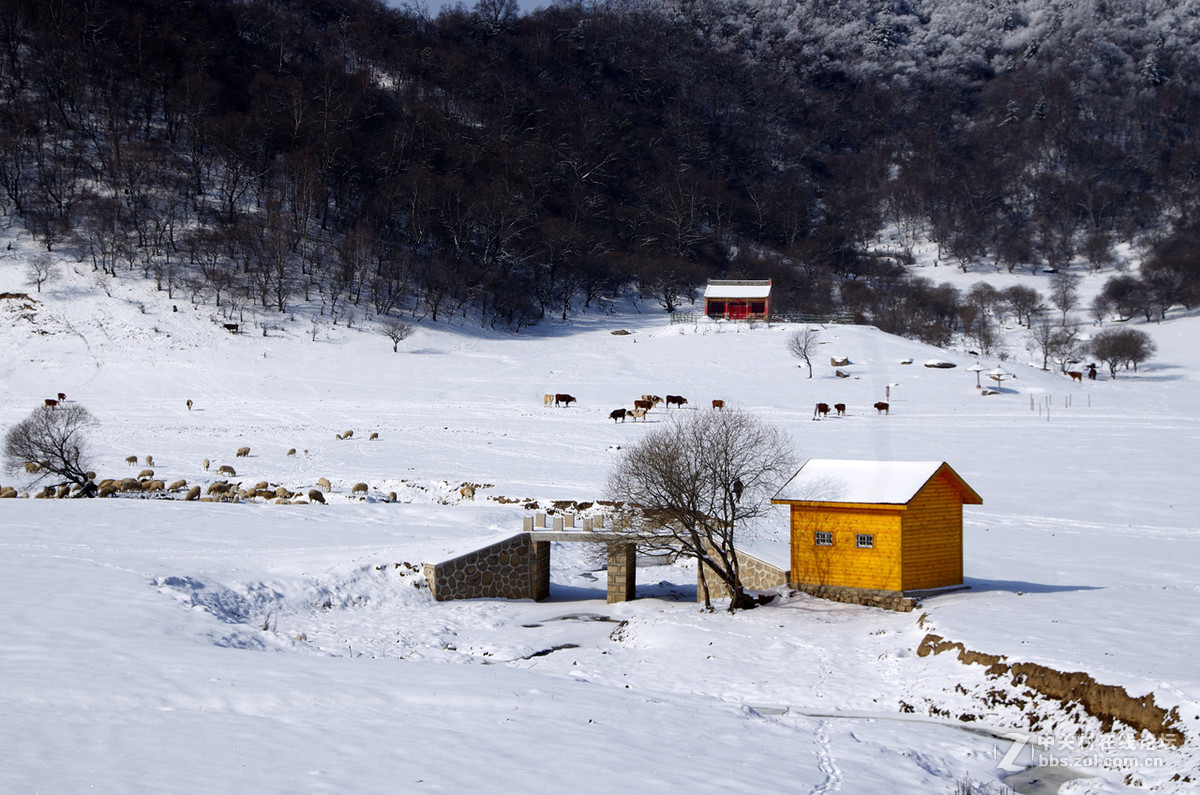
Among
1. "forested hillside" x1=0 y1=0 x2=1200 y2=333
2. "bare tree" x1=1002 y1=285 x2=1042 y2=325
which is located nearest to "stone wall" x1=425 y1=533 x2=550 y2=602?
"forested hillside" x1=0 y1=0 x2=1200 y2=333

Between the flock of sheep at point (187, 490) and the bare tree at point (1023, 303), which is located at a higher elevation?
the bare tree at point (1023, 303)

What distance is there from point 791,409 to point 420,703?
34806mm

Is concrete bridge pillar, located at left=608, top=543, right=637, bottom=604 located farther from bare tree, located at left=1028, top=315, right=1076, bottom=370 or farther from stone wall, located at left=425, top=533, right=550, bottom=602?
bare tree, located at left=1028, top=315, right=1076, bottom=370

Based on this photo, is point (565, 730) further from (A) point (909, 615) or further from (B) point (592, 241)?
(B) point (592, 241)

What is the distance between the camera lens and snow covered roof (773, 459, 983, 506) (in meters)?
20.1

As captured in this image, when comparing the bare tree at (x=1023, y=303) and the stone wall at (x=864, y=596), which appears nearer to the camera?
the stone wall at (x=864, y=596)

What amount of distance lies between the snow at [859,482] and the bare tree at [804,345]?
30809mm

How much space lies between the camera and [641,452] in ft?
71.4

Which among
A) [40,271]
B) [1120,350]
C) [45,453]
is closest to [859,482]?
[45,453]

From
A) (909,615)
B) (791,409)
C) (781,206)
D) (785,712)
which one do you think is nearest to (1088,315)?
(781,206)

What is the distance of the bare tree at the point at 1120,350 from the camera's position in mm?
63237

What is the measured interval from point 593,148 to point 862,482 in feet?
319

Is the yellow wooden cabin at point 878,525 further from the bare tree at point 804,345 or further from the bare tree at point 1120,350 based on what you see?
the bare tree at point 1120,350

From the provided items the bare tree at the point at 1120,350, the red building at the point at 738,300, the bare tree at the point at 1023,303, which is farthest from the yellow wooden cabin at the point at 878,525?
the bare tree at the point at 1023,303
